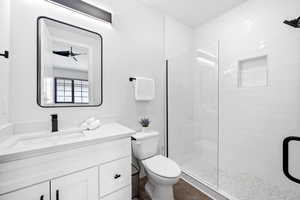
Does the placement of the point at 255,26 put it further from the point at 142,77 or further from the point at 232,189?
the point at 232,189

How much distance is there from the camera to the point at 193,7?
2.04 m

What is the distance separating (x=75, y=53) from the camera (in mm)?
1492

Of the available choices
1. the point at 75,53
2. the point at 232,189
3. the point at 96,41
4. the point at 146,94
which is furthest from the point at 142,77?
the point at 232,189

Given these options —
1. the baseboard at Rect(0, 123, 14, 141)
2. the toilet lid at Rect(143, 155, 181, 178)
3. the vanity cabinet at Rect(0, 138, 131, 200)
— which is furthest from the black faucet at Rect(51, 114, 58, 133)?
the toilet lid at Rect(143, 155, 181, 178)

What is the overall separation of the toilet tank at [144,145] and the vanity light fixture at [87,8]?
4.65ft

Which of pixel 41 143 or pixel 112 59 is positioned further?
pixel 112 59

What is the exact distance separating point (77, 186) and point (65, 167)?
180 millimetres

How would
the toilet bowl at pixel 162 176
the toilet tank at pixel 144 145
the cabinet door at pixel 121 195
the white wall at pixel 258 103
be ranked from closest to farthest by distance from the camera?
the cabinet door at pixel 121 195, the toilet bowl at pixel 162 176, the white wall at pixel 258 103, the toilet tank at pixel 144 145

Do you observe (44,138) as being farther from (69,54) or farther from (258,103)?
(258,103)

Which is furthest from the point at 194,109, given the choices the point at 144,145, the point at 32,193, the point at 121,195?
the point at 32,193

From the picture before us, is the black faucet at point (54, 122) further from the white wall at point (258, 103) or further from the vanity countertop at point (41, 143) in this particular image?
the white wall at point (258, 103)

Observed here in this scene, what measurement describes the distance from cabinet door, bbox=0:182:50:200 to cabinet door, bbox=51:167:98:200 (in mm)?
37

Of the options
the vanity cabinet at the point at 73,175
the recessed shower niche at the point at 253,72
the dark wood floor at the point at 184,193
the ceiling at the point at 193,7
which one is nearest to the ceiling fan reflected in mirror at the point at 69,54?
the vanity cabinet at the point at 73,175

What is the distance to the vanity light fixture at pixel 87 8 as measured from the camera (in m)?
1.37
